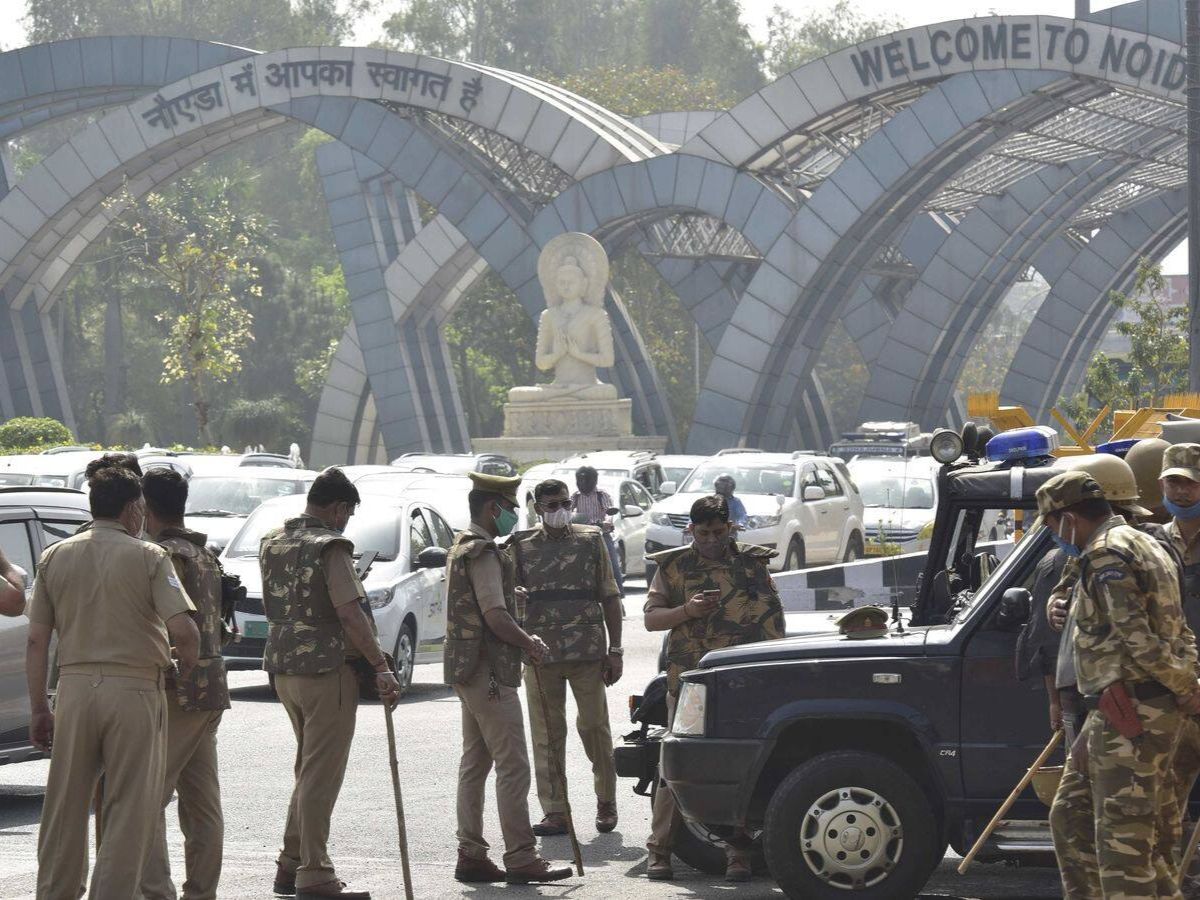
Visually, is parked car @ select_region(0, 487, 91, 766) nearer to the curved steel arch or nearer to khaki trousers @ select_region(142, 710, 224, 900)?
khaki trousers @ select_region(142, 710, 224, 900)

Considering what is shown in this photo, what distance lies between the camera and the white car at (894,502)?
28.2m

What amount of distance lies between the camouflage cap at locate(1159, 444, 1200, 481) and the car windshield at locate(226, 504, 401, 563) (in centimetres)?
966

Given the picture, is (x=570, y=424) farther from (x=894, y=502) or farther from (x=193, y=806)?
(x=193, y=806)

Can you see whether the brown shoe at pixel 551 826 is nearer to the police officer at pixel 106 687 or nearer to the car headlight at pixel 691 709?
the car headlight at pixel 691 709

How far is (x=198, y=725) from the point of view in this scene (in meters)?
8.13

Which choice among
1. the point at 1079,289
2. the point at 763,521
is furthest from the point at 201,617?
the point at 1079,289

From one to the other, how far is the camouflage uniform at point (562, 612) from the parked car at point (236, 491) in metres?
12.2

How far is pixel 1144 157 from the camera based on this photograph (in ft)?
153

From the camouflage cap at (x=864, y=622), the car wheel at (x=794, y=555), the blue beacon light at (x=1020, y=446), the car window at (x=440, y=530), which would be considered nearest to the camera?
the camouflage cap at (x=864, y=622)

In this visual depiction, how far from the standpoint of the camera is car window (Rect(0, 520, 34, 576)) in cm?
1147

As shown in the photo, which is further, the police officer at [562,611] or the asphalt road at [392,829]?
the police officer at [562,611]

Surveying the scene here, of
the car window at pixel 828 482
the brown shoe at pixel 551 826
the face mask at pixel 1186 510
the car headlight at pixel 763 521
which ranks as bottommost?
the brown shoe at pixel 551 826

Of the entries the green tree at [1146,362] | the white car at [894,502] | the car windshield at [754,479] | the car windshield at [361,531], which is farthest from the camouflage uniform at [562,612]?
the green tree at [1146,362]

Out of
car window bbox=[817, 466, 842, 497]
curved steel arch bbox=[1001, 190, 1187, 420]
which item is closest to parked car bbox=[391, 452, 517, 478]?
car window bbox=[817, 466, 842, 497]
